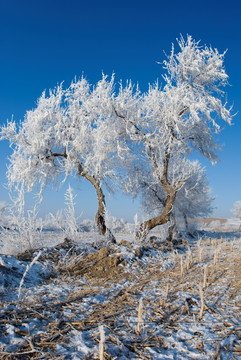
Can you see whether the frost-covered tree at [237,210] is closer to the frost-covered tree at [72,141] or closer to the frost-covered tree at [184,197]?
the frost-covered tree at [184,197]

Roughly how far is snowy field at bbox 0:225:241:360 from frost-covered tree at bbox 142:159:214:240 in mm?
7341

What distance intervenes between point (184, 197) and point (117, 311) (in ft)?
64.3

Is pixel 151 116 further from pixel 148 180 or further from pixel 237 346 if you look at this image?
pixel 237 346

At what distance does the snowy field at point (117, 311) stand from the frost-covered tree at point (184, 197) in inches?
Result: 289

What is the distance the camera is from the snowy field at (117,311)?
233cm

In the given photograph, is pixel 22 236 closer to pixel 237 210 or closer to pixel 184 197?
pixel 184 197

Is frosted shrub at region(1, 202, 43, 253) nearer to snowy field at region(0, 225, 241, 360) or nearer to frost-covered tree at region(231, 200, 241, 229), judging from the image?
snowy field at region(0, 225, 241, 360)

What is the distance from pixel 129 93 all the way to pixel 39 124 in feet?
12.8

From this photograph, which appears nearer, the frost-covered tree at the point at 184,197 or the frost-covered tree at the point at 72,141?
the frost-covered tree at the point at 72,141

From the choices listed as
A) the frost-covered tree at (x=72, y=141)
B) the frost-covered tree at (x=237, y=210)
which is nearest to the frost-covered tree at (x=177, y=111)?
the frost-covered tree at (x=72, y=141)

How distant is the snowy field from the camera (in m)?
2.33

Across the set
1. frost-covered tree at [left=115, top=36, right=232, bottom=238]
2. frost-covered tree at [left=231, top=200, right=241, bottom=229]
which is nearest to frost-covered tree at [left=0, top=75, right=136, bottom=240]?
frost-covered tree at [left=115, top=36, right=232, bottom=238]

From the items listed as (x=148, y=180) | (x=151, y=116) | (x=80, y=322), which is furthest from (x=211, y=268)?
(x=148, y=180)

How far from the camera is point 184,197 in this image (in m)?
22.0
